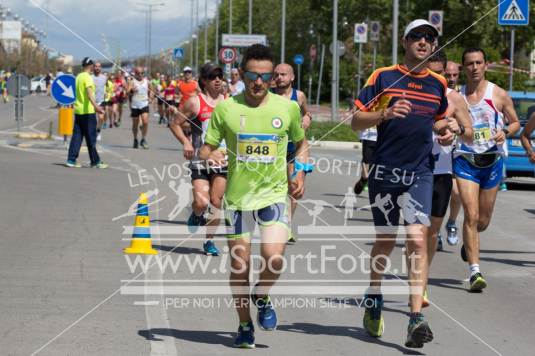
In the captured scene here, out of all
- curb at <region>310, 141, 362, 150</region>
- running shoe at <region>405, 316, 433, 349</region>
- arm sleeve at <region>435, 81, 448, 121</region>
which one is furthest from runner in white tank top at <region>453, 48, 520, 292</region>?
curb at <region>310, 141, 362, 150</region>

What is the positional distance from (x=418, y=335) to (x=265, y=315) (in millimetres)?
976

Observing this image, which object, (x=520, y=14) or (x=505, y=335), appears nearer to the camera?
(x=505, y=335)

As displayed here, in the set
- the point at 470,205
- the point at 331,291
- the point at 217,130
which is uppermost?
the point at 217,130

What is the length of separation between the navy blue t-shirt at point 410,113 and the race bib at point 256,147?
70 cm

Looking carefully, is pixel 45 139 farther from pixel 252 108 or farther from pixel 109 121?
pixel 252 108

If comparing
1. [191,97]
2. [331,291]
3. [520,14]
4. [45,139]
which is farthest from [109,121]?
[331,291]

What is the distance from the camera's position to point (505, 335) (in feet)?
25.2

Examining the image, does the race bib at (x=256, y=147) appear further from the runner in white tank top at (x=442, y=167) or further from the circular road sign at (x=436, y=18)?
the circular road sign at (x=436, y=18)

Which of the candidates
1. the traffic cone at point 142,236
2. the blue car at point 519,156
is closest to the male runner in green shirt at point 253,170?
the traffic cone at point 142,236

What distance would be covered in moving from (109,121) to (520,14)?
19091mm

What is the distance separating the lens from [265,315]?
23.6 feet

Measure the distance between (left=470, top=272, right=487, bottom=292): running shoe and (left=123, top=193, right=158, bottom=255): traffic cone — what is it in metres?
3.23

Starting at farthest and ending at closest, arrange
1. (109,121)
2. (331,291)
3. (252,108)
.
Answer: (109,121) → (331,291) → (252,108)

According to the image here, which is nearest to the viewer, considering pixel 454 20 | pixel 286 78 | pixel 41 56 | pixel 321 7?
pixel 286 78
